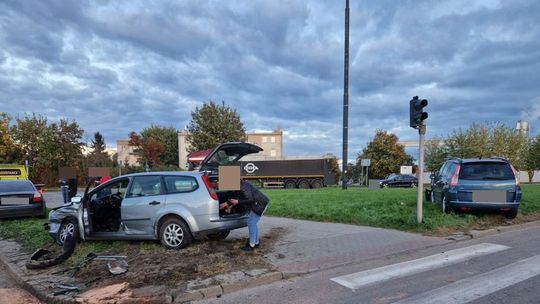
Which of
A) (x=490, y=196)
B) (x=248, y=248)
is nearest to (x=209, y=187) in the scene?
(x=248, y=248)

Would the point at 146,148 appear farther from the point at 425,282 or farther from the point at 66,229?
the point at 425,282

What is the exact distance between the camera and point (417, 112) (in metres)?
9.53

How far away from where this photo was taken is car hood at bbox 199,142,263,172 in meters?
8.66

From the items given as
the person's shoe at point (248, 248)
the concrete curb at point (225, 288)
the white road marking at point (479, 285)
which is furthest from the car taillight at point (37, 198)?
the white road marking at point (479, 285)

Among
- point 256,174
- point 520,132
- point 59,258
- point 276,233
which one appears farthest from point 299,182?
point 59,258

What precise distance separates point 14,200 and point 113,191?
525cm

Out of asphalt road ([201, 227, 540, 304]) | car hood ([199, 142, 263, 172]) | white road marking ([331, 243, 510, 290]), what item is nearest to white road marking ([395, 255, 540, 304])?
asphalt road ([201, 227, 540, 304])

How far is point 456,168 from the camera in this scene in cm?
1030

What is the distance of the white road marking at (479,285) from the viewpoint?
491 centimetres

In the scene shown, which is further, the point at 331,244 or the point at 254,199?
the point at 331,244

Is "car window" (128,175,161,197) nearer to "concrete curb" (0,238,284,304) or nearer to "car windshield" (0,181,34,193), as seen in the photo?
"concrete curb" (0,238,284,304)

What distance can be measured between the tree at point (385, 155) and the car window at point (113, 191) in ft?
179

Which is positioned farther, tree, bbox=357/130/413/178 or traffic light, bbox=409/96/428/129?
tree, bbox=357/130/413/178

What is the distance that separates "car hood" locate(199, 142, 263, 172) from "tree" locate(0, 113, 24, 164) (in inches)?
1535
